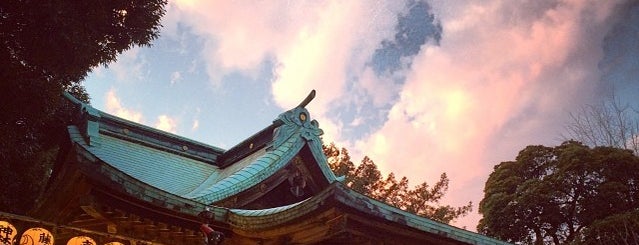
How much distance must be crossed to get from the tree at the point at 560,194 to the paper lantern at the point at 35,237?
22.2m

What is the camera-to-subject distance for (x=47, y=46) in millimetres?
8914

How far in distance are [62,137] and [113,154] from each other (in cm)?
297

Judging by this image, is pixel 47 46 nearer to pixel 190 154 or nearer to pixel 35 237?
pixel 35 237

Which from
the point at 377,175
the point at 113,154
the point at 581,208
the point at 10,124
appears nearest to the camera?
the point at 10,124

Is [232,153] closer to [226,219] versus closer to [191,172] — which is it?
[191,172]

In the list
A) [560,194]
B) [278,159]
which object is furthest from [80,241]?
[560,194]

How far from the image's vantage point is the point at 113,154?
11.0 metres

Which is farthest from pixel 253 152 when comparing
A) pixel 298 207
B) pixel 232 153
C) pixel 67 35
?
pixel 298 207

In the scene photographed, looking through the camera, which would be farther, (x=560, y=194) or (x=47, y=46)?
(x=560, y=194)

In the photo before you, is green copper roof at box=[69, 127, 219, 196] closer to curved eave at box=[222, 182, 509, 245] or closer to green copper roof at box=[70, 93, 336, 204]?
green copper roof at box=[70, 93, 336, 204]

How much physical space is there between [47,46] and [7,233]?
4.47 meters


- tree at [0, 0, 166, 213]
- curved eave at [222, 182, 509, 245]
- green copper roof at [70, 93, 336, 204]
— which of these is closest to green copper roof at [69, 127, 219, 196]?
green copper roof at [70, 93, 336, 204]

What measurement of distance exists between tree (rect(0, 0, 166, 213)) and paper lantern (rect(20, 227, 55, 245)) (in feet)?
13.7

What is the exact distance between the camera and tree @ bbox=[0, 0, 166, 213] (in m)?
8.64
